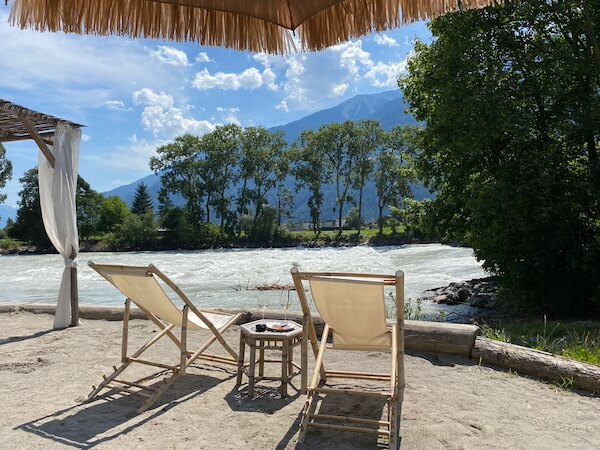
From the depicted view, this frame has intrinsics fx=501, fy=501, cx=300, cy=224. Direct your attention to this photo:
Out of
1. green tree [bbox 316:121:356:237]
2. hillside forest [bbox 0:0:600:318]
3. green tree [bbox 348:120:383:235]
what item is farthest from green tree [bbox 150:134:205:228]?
hillside forest [bbox 0:0:600:318]

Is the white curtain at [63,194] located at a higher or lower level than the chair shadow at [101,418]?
higher

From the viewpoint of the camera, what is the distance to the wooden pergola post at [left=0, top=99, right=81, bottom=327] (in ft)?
17.1

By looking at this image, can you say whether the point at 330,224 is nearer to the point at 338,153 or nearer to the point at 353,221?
the point at 353,221

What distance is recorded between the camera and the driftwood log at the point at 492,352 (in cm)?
349

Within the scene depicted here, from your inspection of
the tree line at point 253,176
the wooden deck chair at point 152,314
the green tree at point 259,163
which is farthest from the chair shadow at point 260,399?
the green tree at point 259,163

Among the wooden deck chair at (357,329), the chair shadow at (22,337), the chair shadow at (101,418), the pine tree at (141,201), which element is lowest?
the chair shadow at (101,418)

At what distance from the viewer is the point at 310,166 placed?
46969 mm

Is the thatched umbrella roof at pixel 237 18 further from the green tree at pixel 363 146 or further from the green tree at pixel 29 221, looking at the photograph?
the green tree at pixel 363 146

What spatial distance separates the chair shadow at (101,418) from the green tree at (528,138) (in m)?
6.38

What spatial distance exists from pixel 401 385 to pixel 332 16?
1.93m

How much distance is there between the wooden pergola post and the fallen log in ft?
13.7

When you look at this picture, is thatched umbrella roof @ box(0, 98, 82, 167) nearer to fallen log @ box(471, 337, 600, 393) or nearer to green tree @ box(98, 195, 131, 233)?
fallen log @ box(471, 337, 600, 393)

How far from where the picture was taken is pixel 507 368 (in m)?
3.87

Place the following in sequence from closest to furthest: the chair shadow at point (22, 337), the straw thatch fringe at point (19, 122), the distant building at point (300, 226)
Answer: the chair shadow at point (22, 337)
the straw thatch fringe at point (19, 122)
the distant building at point (300, 226)
